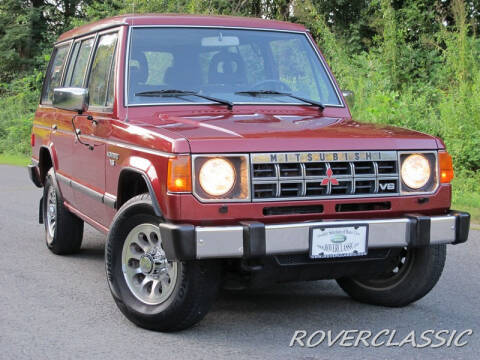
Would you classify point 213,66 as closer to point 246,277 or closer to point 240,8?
point 246,277

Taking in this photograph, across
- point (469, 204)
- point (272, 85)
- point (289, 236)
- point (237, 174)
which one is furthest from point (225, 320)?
point (469, 204)

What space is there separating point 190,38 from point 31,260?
8.58ft

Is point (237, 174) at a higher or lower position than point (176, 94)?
lower

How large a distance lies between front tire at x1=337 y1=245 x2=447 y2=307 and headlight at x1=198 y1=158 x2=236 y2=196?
1.28m

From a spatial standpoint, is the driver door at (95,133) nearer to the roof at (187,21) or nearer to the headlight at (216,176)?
the roof at (187,21)

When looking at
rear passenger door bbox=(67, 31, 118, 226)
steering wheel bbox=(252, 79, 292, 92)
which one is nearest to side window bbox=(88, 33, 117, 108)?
rear passenger door bbox=(67, 31, 118, 226)

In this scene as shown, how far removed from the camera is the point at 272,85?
5906 mm

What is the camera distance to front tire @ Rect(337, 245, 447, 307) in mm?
5207

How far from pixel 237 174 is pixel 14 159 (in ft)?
52.9

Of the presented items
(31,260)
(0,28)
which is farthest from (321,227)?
(0,28)

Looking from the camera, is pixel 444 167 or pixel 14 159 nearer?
pixel 444 167

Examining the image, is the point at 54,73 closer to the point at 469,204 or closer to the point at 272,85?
the point at 272,85

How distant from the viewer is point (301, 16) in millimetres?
20875

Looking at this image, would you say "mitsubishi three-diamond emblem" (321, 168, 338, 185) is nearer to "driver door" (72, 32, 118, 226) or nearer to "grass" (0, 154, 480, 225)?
"driver door" (72, 32, 118, 226)
